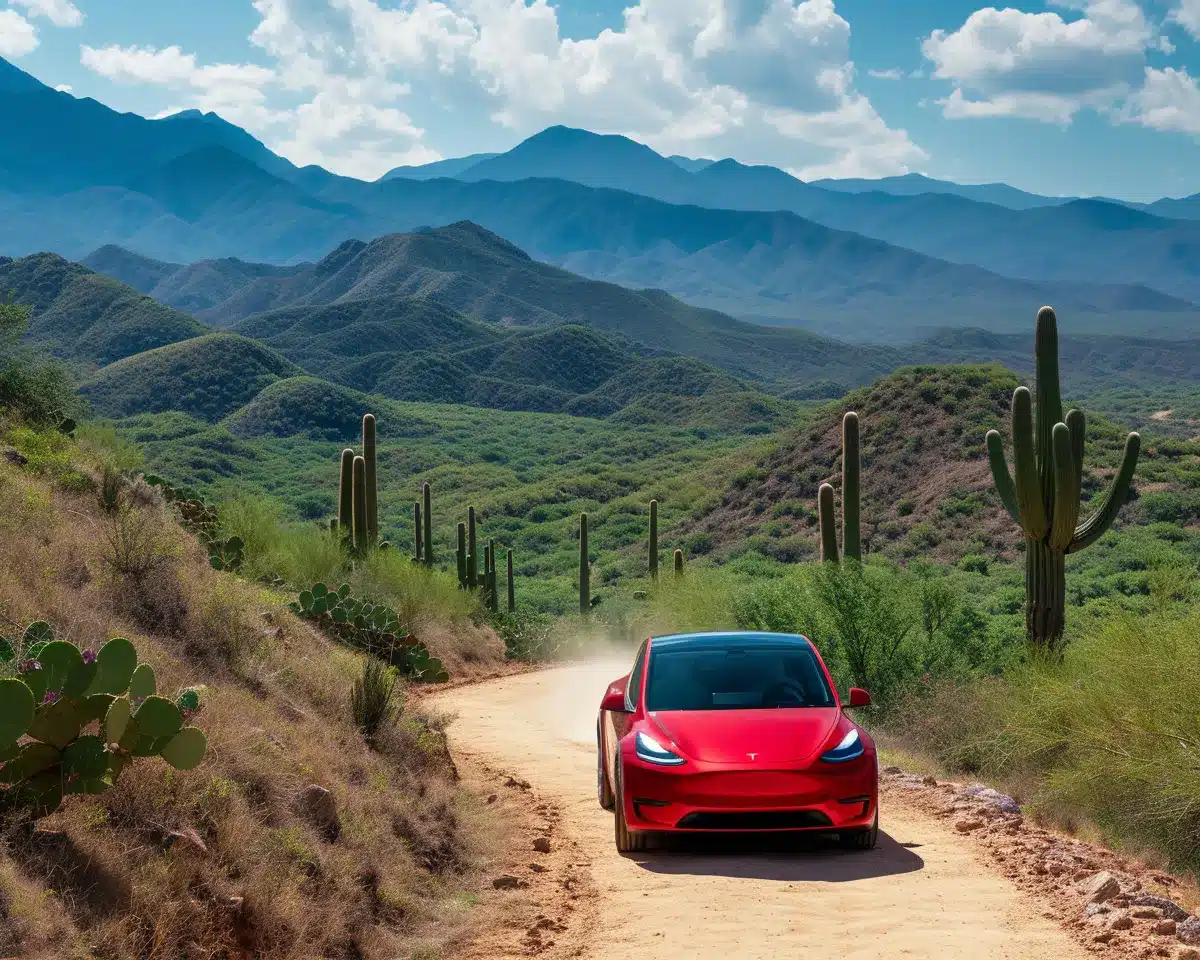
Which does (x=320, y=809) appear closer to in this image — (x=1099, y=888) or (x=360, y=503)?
(x=1099, y=888)

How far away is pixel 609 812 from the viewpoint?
11.7 meters

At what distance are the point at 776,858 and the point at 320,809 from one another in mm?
A: 3107

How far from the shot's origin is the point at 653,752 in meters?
9.34

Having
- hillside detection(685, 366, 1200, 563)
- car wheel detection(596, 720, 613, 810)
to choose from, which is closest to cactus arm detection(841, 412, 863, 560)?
car wheel detection(596, 720, 613, 810)

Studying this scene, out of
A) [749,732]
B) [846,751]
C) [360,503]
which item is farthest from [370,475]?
[846,751]

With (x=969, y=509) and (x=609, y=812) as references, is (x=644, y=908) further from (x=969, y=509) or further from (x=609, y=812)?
(x=969, y=509)

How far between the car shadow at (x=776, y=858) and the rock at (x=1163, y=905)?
1.54 metres

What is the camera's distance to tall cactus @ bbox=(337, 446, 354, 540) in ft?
96.6

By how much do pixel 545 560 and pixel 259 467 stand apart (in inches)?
1297

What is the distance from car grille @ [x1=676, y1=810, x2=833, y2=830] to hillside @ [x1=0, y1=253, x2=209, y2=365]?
123m

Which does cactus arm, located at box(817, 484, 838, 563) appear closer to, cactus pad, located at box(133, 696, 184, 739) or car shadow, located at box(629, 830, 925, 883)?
car shadow, located at box(629, 830, 925, 883)

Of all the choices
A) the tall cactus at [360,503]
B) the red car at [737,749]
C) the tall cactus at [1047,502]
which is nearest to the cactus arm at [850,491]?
the tall cactus at [1047,502]

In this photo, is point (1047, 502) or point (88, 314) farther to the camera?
point (88, 314)

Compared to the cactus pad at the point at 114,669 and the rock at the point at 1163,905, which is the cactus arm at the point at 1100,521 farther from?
the cactus pad at the point at 114,669
